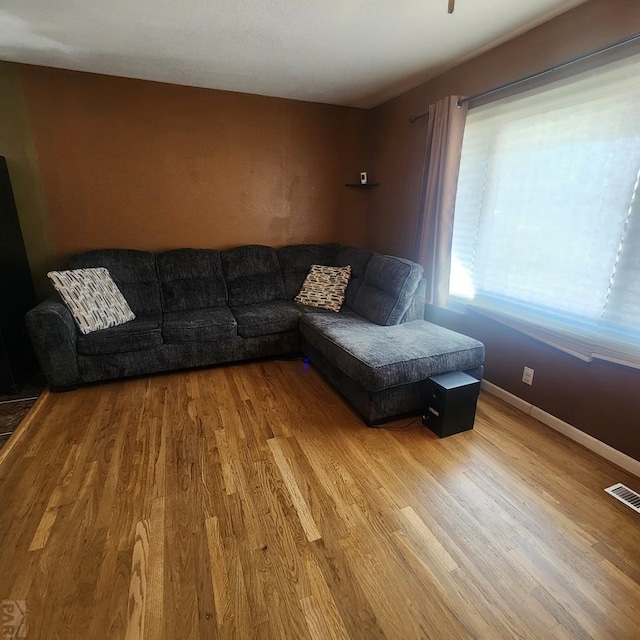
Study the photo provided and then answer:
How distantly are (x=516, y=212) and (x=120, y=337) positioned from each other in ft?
9.81

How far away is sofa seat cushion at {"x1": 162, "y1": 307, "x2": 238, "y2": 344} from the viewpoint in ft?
9.35

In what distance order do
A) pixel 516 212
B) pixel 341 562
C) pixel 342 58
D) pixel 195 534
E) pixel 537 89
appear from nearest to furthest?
pixel 341 562, pixel 195 534, pixel 537 89, pixel 516 212, pixel 342 58

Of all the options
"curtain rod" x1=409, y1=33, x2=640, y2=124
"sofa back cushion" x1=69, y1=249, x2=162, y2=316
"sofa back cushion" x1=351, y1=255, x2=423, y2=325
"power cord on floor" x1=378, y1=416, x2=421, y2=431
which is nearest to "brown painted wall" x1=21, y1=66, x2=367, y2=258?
"sofa back cushion" x1=69, y1=249, x2=162, y2=316

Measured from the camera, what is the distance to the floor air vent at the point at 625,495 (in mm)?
1638

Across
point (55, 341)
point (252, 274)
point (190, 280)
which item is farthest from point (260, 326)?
point (55, 341)

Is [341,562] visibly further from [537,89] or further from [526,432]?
[537,89]

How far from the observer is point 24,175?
294 cm

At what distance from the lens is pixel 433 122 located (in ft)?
9.23

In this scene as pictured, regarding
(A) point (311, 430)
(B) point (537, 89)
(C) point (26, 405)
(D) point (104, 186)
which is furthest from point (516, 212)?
(C) point (26, 405)

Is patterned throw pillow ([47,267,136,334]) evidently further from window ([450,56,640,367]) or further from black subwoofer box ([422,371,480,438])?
window ([450,56,640,367])

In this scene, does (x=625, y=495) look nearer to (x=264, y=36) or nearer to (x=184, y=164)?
(x=264, y=36)

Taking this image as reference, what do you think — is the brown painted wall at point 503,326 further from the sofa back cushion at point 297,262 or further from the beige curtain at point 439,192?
the sofa back cushion at point 297,262

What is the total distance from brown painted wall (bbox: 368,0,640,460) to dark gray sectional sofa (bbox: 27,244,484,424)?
13.8 inches

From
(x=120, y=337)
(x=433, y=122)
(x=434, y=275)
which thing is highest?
(x=433, y=122)
